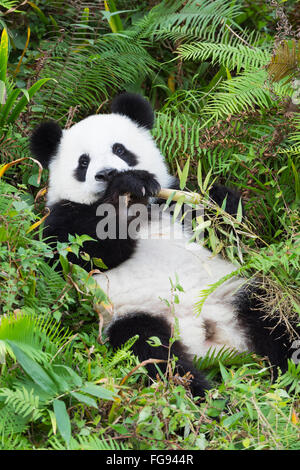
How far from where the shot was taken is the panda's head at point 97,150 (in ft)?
13.9

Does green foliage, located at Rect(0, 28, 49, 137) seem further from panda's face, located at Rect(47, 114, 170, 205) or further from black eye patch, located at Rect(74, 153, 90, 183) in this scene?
black eye patch, located at Rect(74, 153, 90, 183)

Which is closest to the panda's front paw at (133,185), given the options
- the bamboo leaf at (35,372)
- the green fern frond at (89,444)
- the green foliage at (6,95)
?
the green foliage at (6,95)

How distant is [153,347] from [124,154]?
154cm

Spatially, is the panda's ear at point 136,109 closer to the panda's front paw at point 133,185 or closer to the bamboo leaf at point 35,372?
the panda's front paw at point 133,185

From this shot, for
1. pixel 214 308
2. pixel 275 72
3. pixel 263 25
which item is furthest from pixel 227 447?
pixel 263 25

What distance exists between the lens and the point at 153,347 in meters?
3.55

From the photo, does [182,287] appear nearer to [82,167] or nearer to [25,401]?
[82,167]

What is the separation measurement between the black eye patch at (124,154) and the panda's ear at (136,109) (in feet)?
1.25

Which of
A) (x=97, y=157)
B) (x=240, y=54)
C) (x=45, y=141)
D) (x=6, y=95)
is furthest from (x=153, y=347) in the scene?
(x=240, y=54)

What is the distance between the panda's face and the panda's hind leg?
96cm

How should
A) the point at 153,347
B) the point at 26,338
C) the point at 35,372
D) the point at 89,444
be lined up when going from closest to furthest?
the point at 89,444 → the point at 35,372 → the point at 26,338 → the point at 153,347

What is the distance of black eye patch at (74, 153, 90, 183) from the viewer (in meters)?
4.34

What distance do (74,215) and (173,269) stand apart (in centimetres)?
77

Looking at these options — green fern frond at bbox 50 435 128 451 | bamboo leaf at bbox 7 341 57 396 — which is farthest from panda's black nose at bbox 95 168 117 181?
green fern frond at bbox 50 435 128 451
